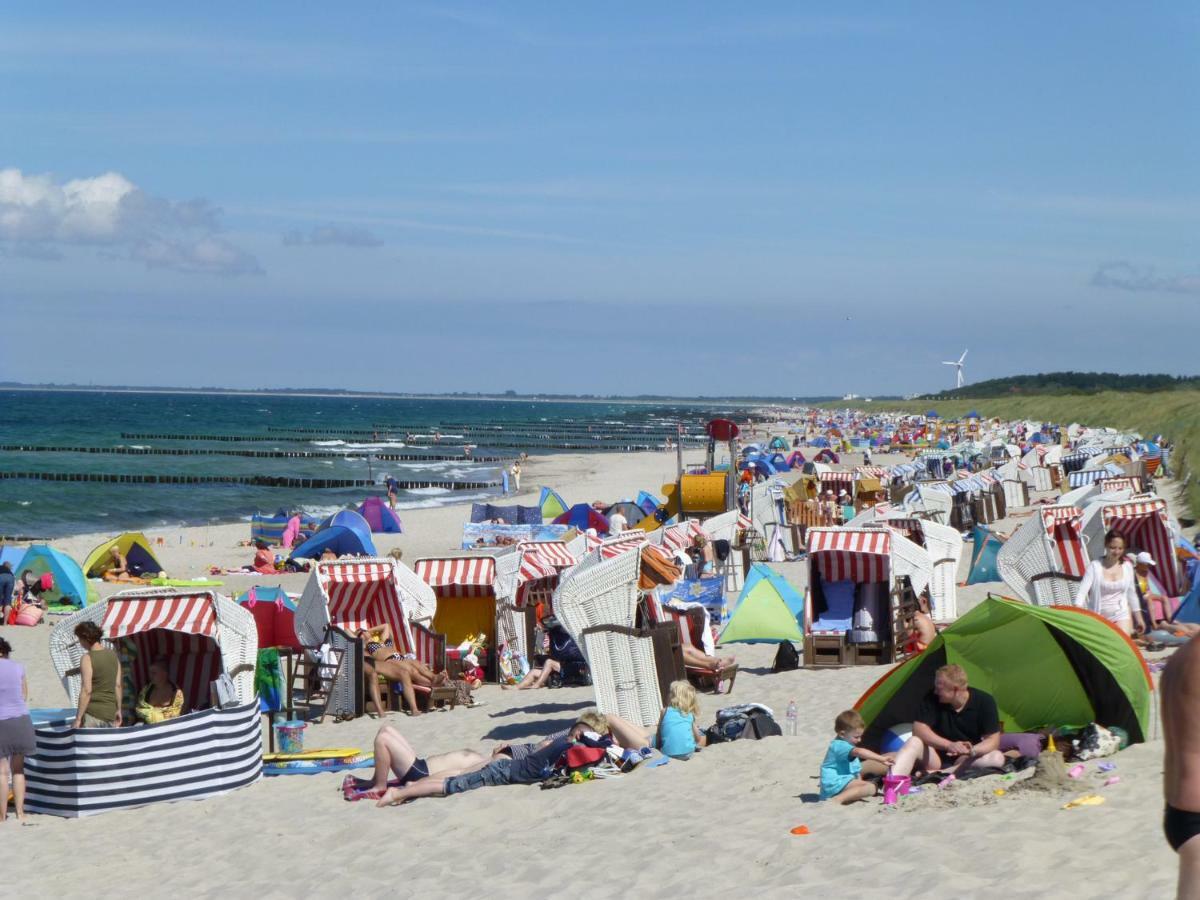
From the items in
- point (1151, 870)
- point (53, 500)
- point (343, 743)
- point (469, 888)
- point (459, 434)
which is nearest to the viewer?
point (1151, 870)

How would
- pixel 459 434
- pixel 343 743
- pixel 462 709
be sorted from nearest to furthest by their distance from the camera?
pixel 343 743, pixel 462 709, pixel 459 434

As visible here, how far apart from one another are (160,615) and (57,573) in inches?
434

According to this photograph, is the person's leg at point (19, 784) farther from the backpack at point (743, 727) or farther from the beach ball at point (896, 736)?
the beach ball at point (896, 736)

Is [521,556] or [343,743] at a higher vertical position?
[521,556]

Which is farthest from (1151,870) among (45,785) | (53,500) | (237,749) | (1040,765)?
(53,500)

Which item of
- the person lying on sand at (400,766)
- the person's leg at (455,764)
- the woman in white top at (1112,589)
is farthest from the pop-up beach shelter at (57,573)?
the woman in white top at (1112,589)

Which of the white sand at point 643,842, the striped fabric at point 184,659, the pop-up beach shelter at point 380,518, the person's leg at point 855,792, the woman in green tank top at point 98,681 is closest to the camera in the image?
the white sand at point 643,842

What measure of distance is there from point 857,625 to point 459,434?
96429mm

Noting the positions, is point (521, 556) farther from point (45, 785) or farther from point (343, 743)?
point (45, 785)

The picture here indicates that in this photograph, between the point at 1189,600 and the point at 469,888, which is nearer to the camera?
the point at 469,888

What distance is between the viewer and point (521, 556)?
1414 cm

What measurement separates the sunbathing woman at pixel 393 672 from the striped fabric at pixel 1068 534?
25.2 ft

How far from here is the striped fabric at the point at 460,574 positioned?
45.9 ft

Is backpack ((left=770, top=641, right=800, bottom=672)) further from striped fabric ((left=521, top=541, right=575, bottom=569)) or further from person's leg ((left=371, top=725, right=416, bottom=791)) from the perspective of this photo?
person's leg ((left=371, top=725, right=416, bottom=791))
